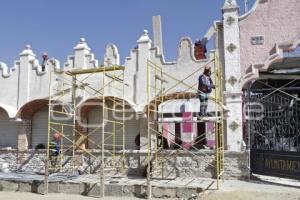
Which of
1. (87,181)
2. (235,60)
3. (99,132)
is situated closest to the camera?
(87,181)

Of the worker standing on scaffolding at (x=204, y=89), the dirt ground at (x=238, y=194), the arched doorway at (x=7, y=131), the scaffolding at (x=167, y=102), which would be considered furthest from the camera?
the arched doorway at (x=7, y=131)

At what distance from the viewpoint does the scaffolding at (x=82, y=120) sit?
1523cm

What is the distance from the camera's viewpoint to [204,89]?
523 inches

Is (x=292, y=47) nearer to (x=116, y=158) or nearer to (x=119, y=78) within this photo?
(x=119, y=78)

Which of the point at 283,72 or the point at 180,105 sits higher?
the point at 283,72

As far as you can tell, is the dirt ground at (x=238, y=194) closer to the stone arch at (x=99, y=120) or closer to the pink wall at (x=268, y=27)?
the stone arch at (x=99, y=120)

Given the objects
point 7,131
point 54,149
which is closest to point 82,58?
point 54,149

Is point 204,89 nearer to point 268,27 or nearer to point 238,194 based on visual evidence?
point 268,27

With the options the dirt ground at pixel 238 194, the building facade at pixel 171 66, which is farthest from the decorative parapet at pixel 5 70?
the dirt ground at pixel 238 194

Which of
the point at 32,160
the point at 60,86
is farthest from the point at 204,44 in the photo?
the point at 32,160

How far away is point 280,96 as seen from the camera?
666 inches

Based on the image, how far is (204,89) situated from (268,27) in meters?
3.16

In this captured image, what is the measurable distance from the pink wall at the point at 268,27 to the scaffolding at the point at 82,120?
4.58 metres

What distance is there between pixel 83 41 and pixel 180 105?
4.90m
